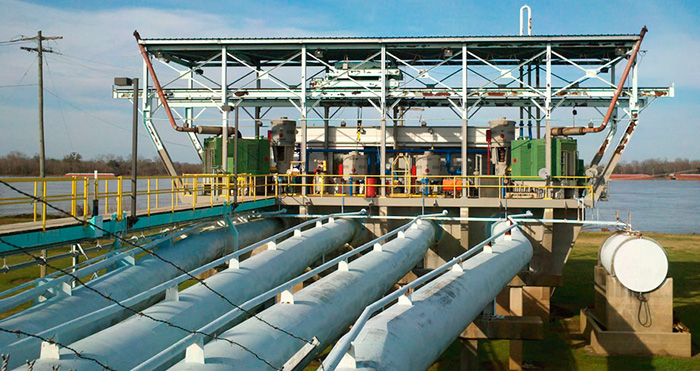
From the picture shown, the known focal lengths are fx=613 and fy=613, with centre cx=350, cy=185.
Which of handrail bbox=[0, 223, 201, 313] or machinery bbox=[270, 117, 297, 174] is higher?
machinery bbox=[270, 117, 297, 174]

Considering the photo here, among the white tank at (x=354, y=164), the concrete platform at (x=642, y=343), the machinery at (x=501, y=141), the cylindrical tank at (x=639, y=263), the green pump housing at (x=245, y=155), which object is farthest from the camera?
the white tank at (x=354, y=164)

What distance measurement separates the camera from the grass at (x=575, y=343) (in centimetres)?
1988

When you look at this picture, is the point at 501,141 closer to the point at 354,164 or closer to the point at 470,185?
the point at 470,185

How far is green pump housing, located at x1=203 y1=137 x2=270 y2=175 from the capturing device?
27.0 m

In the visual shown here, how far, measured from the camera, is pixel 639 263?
810 inches

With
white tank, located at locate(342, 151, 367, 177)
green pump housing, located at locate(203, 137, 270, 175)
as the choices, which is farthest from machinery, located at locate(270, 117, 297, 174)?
white tank, located at locate(342, 151, 367, 177)

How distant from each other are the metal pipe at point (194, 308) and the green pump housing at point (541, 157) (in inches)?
471

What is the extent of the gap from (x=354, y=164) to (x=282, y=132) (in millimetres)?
4737

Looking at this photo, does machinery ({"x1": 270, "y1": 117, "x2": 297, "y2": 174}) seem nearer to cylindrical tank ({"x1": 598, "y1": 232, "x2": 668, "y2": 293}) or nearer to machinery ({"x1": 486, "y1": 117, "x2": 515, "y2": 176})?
machinery ({"x1": 486, "y1": 117, "x2": 515, "y2": 176})

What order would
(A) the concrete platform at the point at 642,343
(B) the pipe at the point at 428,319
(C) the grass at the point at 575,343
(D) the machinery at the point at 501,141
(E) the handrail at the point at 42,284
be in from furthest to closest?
1. (D) the machinery at the point at 501,141
2. (A) the concrete platform at the point at 642,343
3. (C) the grass at the point at 575,343
4. (E) the handrail at the point at 42,284
5. (B) the pipe at the point at 428,319

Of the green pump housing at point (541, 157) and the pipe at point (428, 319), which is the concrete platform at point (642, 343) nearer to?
the pipe at point (428, 319)

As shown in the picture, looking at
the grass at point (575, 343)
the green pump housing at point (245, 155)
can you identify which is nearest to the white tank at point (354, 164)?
the green pump housing at point (245, 155)

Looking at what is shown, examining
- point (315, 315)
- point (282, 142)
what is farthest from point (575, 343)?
point (282, 142)

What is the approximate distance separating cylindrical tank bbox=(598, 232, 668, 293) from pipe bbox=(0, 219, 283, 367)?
12.5 meters
